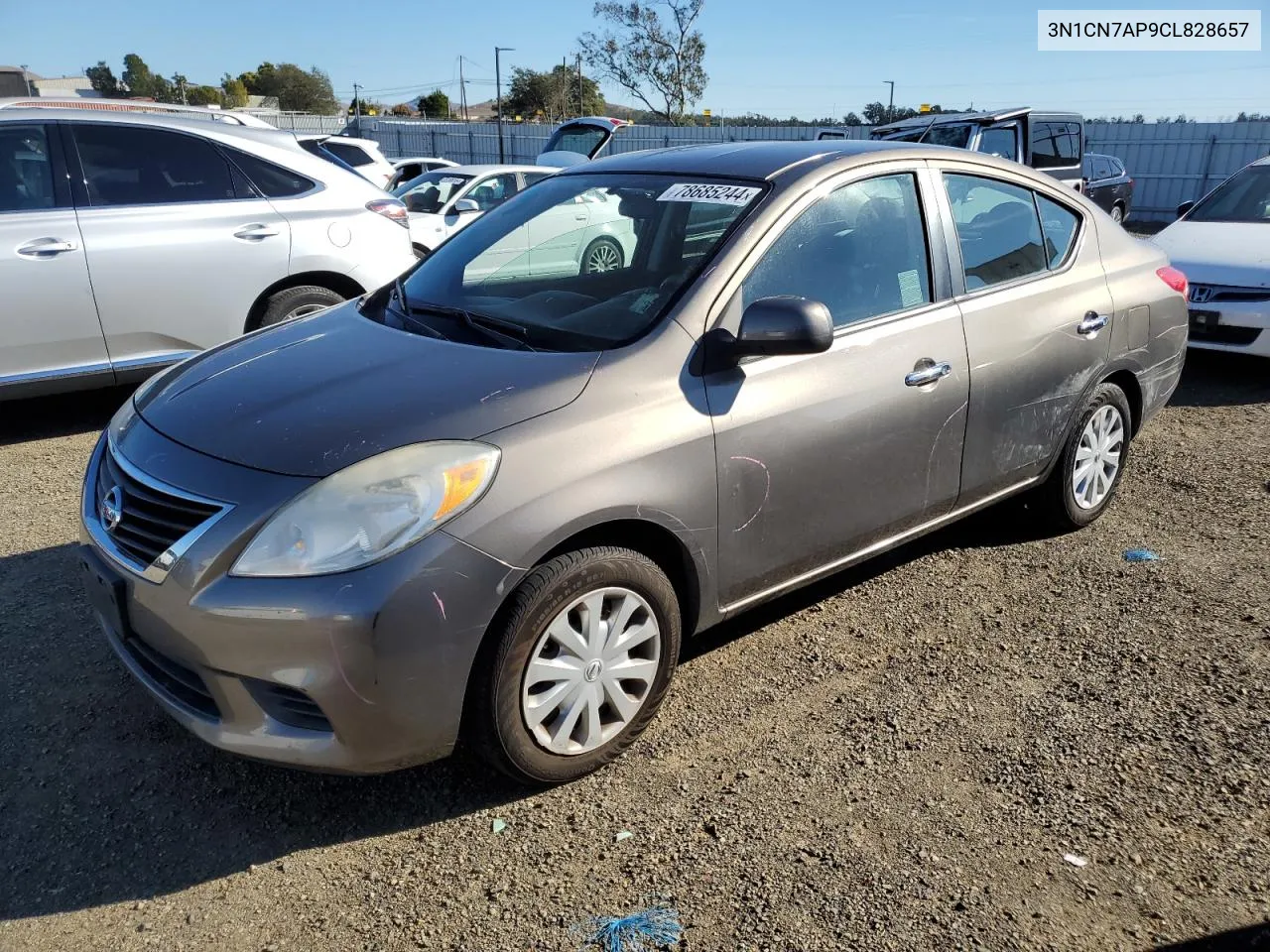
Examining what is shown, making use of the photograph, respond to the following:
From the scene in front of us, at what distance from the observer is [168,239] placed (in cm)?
550

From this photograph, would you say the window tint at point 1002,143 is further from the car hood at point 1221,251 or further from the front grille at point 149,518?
the front grille at point 149,518

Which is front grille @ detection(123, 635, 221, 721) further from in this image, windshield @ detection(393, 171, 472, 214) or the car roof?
windshield @ detection(393, 171, 472, 214)

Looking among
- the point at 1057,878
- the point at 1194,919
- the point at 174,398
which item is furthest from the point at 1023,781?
the point at 174,398

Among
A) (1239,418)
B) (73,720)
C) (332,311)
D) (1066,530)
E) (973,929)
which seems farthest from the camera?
(1239,418)

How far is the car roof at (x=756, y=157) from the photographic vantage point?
3312 millimetres

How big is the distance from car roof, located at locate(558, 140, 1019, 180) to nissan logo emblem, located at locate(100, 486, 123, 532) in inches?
81.4

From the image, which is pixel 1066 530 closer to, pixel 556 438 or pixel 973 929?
pixel 973 929

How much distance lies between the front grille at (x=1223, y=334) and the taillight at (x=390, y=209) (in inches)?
228

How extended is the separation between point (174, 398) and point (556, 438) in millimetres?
1264

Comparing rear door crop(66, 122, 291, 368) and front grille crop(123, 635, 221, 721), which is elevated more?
rear door crop(66, 122, 291, 368)

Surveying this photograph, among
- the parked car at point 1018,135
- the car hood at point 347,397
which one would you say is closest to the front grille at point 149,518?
the car hood at point 347,397

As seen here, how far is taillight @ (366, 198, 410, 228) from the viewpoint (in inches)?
246

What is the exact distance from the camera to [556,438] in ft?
8.32

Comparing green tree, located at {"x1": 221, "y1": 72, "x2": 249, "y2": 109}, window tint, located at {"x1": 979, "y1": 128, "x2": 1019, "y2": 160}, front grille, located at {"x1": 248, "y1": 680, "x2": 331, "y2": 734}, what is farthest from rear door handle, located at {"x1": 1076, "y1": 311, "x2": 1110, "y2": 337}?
green tree, located at {"x1": 221, "y1": 72, "x2": 249, "y2": 109}
